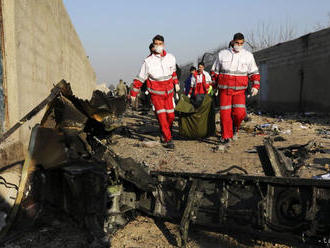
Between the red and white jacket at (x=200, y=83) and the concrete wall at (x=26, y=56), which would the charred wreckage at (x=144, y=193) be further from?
the red and white jacket at (x=200, y=83)

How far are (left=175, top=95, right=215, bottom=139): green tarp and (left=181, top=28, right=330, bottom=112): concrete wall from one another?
483 cm

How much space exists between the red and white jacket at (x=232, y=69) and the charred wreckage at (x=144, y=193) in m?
2.83

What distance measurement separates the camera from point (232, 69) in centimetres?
511

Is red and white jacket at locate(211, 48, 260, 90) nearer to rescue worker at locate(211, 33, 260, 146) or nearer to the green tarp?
rescue worker at locate(211, 33, 260, 146)

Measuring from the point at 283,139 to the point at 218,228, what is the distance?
385 cm

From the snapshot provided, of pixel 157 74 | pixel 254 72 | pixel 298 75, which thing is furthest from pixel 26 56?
pixel 298 75

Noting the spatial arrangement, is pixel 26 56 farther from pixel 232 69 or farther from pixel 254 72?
pixel 254 72

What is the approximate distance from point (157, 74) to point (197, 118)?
1091 mm

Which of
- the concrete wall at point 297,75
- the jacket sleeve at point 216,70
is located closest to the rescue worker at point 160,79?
the jacket sleeve at point 216,70

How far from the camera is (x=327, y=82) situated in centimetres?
861

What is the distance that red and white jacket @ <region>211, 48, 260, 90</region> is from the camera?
5.10 m

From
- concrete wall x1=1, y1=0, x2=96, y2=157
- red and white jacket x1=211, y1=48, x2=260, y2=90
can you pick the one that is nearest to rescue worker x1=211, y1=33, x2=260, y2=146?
red and white jacket x1=211, y1=48, x2=260, y2=90

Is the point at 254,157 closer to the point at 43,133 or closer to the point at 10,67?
the point at 43,133

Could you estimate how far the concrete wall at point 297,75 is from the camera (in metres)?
8.81
